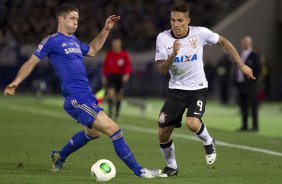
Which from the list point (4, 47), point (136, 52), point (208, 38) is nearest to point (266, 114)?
point (136, 52)

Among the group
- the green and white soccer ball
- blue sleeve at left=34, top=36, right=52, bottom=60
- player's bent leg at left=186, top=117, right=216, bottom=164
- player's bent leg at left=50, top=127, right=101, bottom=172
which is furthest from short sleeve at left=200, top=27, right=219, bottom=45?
the green and white soccer ball

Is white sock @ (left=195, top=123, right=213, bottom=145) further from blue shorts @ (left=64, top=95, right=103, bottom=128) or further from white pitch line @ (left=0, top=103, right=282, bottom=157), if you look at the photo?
white pitch line @ (left=0, top=103, right=282, bottom=157)

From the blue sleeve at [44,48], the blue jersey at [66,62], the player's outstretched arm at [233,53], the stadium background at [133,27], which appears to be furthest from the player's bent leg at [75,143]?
the stadium background at [133,27]

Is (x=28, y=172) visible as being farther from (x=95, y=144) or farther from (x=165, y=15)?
(x=165, y=15)

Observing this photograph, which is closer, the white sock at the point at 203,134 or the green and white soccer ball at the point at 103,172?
the green and white soccer ball at the point at 103,172

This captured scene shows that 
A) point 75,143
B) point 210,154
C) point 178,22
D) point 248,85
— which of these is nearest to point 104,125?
point 75,143

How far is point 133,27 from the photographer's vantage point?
4044 centimetres

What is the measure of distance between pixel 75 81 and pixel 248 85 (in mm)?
11299

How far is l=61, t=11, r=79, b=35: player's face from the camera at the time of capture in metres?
11.2

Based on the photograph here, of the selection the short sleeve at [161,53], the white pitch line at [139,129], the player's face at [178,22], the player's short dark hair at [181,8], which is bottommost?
the white pitch line at [139,129]

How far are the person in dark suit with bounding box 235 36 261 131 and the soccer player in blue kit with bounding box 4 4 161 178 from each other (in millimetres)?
10609

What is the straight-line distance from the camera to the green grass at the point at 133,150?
11273mm

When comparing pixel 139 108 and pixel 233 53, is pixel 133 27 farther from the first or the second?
pixel 233 53

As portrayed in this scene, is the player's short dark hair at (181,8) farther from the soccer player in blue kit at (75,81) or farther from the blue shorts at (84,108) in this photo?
the blue shorts at (84,108)
